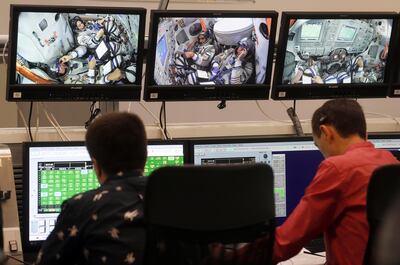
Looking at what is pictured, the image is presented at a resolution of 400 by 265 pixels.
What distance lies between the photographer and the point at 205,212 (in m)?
1.87

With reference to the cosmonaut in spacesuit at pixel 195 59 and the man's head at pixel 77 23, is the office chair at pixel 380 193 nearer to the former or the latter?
the cosmonaut in spacesuit at pixel 195 59

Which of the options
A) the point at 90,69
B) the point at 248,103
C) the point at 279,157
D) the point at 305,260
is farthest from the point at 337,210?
the point at 248,103

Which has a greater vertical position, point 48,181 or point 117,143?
point 117,143

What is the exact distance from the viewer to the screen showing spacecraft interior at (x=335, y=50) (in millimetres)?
2929

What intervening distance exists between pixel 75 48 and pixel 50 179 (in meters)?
0.50

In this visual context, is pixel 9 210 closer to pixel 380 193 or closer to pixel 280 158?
pixel 280 158

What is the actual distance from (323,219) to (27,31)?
48.7 inches

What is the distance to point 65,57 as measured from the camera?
2686mm

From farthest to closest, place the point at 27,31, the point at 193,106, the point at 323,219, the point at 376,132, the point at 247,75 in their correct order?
the point at 193,106 → the point at 376,132 → the point at 247,75 → the point at 27,31 → the point at 323,219

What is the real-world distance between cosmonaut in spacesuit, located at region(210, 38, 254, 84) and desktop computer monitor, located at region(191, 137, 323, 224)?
25 cm

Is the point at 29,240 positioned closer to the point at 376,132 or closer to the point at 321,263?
the point at 321,263

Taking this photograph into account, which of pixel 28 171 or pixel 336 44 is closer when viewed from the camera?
pixel 28 171

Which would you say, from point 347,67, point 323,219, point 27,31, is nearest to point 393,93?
point 347,67

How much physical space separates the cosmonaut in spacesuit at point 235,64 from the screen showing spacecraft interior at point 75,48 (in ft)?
1.10
